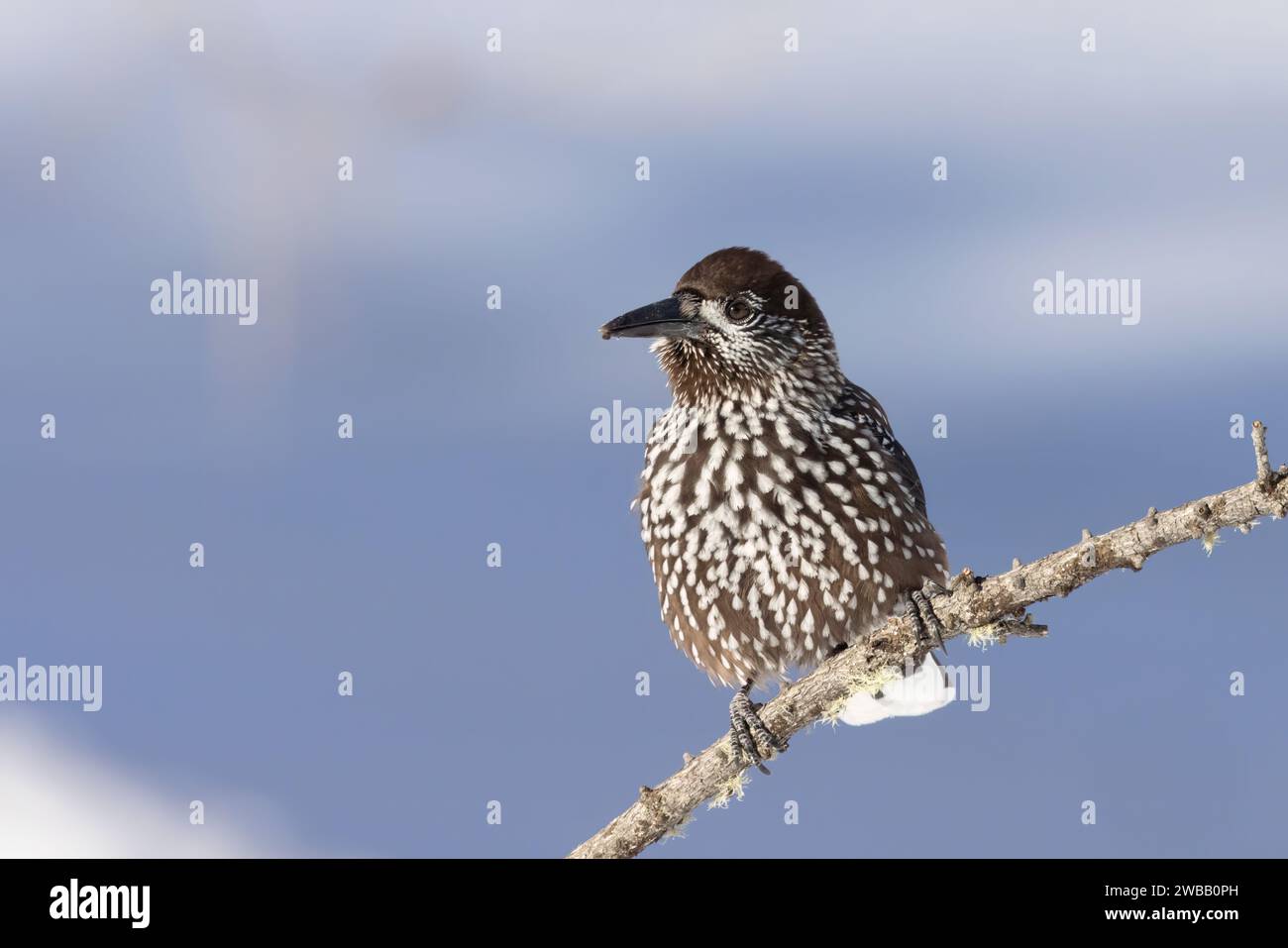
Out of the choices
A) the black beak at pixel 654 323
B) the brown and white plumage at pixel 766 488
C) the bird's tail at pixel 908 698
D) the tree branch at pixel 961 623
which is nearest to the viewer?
the tree branch at pixel 961 623

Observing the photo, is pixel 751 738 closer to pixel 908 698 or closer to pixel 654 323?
pixel 908 698

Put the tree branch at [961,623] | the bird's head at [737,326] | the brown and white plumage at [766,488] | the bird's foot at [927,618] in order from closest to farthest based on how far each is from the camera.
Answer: the tree branch at [961,623]
the bird's foot at [927,618]
the brown and white plumage at [766,488]
the bird's head at [737,326]

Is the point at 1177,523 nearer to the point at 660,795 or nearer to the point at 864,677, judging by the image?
the point at 864,677

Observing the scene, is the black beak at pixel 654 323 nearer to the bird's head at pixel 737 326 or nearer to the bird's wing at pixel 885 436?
the bird's head at pixel 737 326

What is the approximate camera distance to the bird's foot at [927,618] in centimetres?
697

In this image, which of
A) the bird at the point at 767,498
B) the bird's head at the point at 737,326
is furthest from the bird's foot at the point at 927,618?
the bird's head at the point at 737,326

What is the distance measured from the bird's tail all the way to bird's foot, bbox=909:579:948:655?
2.54 ft

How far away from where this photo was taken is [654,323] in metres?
8.12

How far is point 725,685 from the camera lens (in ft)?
27.9

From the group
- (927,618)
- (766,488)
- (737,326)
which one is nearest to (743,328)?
(737,326)
